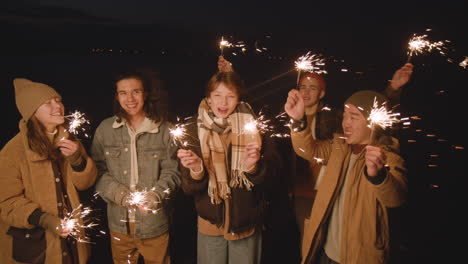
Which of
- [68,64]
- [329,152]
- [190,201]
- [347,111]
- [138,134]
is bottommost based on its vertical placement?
[190,201]

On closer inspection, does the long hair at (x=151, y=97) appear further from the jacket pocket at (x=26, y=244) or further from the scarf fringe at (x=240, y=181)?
the jacket pocket at (x=26, y=244)

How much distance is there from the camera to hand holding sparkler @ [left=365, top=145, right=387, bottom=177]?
79.0 inches

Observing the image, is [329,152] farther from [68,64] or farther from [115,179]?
[68,64]

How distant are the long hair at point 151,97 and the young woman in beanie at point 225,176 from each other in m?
0.46

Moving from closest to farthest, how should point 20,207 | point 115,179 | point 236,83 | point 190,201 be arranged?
point 20,207 < point 236,83 < point 115,179 < point 190,201

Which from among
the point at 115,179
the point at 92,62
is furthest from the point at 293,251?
the point at 92,62

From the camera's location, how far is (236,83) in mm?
2711

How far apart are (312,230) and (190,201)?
9.83 feet

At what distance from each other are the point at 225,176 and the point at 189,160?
42 centimetres

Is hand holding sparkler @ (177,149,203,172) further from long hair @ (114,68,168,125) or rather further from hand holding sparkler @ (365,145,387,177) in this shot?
hand holding sparkler @ (365,145,387,177)

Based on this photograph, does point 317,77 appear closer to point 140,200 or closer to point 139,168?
point 139,168

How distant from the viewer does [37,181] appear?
98.0 inches

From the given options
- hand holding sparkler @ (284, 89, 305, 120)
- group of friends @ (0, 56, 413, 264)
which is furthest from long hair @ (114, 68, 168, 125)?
hand holding sparkler @ (284, 89, 305, 120)

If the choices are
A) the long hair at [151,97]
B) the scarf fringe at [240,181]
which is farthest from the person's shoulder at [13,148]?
the scarf fringe at [240,181]
